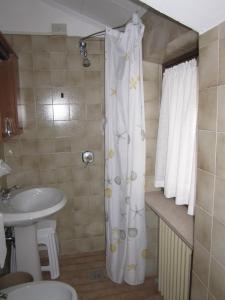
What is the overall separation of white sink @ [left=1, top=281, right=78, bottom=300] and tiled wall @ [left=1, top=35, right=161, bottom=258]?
1006 mm

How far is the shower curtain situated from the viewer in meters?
1.75

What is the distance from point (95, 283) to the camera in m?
2.11

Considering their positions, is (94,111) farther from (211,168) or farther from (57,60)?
(211,168)

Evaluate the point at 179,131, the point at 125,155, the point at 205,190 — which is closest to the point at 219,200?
the point at 205,190

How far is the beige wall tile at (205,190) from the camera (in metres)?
1.03

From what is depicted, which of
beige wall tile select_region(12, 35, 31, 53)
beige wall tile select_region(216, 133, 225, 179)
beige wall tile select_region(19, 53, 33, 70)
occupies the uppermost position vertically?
beige wall tile select_region(12, 35, 31, 53)

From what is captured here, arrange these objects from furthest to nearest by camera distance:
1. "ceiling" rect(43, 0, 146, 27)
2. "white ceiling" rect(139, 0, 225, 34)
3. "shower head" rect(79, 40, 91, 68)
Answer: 1. "shower head" rect(79, 40, 91, 68)
2. "ceiling" rect(43, 0, 146, 27)
3. "white ceiling" rect(139, 0, 225, 34)

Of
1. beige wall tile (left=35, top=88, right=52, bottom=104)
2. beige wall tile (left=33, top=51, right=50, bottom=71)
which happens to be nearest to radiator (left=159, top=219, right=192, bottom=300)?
beige wall tile (left=35, top=88, right=52, bottom=104)

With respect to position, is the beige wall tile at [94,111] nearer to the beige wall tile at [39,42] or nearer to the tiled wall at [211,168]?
the beige wall tile at [39,42]

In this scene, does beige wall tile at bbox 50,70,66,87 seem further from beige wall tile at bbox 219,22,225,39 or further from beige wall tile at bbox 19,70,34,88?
beige wall tile at bbox 219,22,225,39

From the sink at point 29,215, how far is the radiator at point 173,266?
2.78 feet

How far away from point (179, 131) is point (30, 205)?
4.68 ft

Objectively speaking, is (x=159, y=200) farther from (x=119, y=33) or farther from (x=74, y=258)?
(x=119, y=33)

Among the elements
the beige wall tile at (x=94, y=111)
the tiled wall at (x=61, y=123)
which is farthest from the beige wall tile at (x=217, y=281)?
the beige wall tile at (x=94, y=111)
